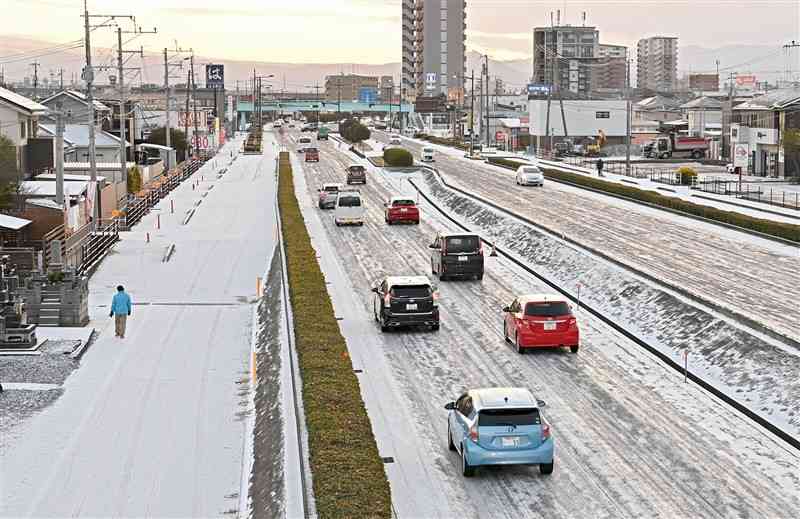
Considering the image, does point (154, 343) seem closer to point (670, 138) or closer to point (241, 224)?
point (241, 224)

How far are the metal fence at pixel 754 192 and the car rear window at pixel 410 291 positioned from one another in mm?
34968

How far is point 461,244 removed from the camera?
41281 mm

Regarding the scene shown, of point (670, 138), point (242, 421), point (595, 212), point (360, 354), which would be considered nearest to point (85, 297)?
point (360, 354)

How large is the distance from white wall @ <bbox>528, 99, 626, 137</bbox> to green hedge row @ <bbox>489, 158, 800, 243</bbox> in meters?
50.8

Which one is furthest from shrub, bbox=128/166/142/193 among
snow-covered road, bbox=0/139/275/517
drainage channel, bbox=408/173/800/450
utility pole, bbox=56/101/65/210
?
drainage channel, bbox=408/173/800/450

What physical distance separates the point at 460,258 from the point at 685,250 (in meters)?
10.2

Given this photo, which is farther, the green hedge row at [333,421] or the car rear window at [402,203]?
the car rear window at [402,203]

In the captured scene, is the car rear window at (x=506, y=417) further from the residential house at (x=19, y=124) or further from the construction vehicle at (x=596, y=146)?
the construction vehicle at (x=596, y=146)

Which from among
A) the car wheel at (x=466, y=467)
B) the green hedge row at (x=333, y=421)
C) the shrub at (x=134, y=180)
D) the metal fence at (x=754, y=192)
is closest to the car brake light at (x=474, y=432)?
the car wheel at (x=466, y=467)

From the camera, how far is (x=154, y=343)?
3303cm

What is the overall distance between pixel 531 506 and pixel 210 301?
23.6 m

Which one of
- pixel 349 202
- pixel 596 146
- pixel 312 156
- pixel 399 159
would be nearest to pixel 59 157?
pixel 349 202

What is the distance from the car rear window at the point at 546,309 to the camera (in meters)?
29.3

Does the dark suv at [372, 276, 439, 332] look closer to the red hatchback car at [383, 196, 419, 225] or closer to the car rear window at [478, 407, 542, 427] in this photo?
the car rear window at [478, 407, 542, 427]
